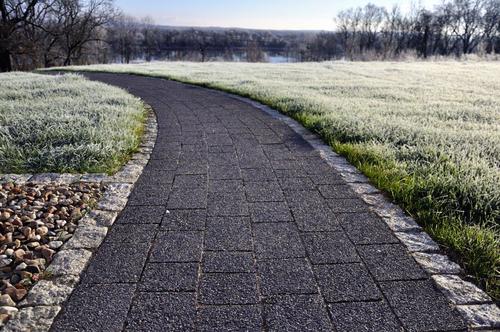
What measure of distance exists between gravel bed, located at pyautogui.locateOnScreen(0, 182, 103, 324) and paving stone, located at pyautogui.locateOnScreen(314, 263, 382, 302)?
164 centimetres

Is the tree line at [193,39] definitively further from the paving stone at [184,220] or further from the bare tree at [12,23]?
the paving stone at [184,220]

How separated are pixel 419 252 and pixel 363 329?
90 cm

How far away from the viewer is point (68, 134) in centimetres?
500

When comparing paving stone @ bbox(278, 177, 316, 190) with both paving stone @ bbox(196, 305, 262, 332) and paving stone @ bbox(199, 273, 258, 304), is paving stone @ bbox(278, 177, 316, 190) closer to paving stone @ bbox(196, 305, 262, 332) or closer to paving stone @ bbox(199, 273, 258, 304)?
paving stone @ bbox(199, 273, 258, 304)

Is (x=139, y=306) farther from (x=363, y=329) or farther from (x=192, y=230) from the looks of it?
(x=363, y=329)

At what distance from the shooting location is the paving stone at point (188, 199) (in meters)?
3.14

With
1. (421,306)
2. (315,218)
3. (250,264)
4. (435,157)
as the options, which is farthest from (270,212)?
(435,157)

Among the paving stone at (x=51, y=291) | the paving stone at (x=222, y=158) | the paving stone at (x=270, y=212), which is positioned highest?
the paving stone at (x=222, y=158)

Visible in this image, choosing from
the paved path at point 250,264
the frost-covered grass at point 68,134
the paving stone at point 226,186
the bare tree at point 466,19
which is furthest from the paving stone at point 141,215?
the bare tree at point 466,19

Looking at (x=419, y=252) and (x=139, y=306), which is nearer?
(x=139, y=306)

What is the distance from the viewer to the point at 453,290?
6.77 ft

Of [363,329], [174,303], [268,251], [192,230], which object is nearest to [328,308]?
[363,329]

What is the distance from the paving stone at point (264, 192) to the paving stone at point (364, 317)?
144 centimetres

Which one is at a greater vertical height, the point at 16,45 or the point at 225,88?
the point at 16,45
